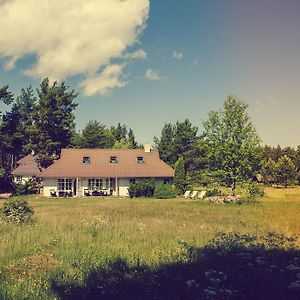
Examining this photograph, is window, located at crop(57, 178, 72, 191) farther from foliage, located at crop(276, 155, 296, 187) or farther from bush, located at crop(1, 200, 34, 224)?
foliage, located at crop(276, 155, 296, 187)

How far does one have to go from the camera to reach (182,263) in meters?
10.5

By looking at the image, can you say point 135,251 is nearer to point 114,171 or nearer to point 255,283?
point 255,283

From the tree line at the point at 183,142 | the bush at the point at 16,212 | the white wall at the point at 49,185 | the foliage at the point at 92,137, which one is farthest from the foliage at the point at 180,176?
the foliage at the point at 92,137

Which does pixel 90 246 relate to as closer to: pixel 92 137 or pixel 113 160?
pixel 113 160

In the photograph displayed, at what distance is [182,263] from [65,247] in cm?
461

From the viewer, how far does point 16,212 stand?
19516 mm

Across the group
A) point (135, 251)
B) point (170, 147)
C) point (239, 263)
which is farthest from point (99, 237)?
point (170, 147)

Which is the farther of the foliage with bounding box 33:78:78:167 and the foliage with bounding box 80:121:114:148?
the foliage with bounding box 80:121:114:148

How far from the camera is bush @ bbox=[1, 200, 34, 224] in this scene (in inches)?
748

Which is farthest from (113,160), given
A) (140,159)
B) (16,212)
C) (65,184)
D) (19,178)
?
(16,212)

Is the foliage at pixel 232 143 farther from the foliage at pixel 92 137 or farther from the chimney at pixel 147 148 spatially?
the foliage at pixel 92 137

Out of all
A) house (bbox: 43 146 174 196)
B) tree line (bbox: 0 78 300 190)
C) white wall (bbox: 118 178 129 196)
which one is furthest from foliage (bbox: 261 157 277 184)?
white wall (bbox: 118 178 129 196)

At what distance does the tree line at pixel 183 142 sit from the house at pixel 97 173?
3.87 metres

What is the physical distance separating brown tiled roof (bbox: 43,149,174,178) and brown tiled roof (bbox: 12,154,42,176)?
918 centimetres
